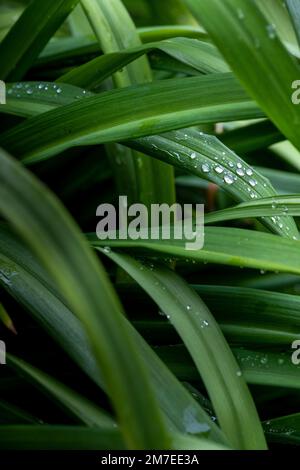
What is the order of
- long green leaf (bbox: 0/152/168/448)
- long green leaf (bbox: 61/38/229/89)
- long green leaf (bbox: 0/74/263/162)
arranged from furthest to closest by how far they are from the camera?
long green leaf (bbox: 61/38/229/89) < long green leaf (bbox: 0/74/263/162) < long green leaf (bbox: 0/152/168/448)

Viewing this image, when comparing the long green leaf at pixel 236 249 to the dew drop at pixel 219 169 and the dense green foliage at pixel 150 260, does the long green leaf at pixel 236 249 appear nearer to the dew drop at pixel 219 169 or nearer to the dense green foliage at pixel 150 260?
the dense green foliage at pixel 150 260

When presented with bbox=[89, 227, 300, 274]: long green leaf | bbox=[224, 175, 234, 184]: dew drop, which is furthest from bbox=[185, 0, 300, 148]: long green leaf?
bbox=[224, 175, 234, 184]: dew drop

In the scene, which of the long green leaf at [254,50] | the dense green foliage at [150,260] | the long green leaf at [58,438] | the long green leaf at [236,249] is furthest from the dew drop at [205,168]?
the long green leaf at [58,438]

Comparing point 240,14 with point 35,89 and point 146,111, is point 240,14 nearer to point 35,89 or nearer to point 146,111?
point 146,111

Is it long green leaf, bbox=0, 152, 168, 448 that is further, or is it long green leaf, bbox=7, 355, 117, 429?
long green leaf, bbox=7, 355, 117, 429

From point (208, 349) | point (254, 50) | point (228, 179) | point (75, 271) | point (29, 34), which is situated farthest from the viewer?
point (29, 34)

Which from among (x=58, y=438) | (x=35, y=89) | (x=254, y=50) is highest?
(x=35, y=89)

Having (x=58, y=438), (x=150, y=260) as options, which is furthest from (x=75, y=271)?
(x=150, y=260)

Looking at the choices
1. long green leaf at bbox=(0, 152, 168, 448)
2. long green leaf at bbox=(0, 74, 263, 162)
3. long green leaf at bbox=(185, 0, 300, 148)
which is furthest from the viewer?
long green leaf at bbox=(0, 74, 263, 162)

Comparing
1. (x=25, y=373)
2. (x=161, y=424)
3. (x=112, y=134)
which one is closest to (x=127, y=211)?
(x=112, y=134)

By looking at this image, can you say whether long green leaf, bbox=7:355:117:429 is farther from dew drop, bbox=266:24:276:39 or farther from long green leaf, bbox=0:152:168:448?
dew drop, bbox=266:24:276:39
